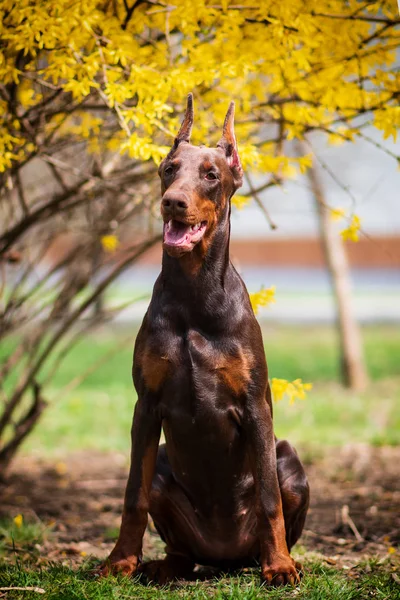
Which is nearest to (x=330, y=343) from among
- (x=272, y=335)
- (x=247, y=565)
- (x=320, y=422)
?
(x=272, y=335)

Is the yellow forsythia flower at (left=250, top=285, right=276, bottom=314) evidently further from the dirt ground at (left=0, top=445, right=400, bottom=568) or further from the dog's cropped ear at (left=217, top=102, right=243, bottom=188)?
the dirt ground at (left=0, top=445, right=400, bottom=568)

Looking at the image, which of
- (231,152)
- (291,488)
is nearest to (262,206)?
(231,152)

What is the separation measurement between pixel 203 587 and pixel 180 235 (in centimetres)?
160

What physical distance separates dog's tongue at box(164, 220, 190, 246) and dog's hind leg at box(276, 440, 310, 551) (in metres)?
1.27

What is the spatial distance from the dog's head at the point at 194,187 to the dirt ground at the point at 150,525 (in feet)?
6.77

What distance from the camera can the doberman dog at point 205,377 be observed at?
3691 mm

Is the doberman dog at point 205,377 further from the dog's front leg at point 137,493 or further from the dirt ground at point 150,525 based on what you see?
the dirt ground at point 150,525

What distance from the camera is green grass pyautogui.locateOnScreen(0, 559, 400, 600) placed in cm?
357

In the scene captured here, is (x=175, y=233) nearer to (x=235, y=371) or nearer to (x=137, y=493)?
(x=235, y=371)

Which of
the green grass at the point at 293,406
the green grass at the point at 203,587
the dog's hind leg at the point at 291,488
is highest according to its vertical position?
the green grass at the point at 293,406

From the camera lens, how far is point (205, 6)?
4477mm

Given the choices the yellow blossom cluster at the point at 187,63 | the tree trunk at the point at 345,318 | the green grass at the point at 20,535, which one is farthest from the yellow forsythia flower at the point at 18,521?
the tree trunk at the point at 345,318

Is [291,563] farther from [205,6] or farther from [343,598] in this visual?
[205,6]

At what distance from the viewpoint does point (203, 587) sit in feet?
12.5
